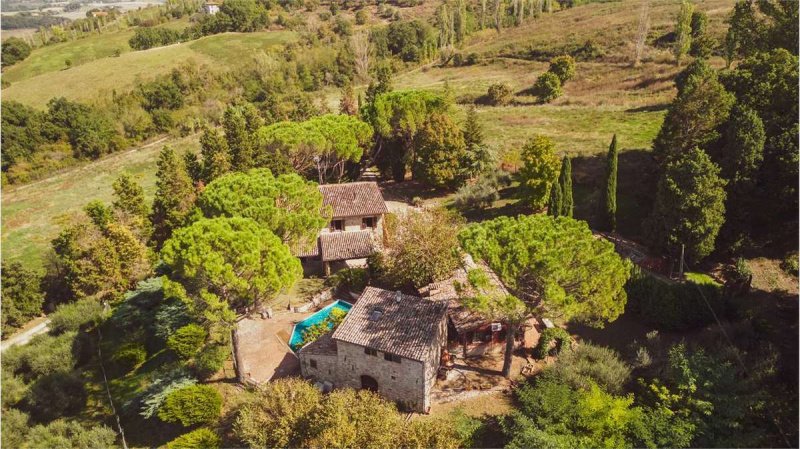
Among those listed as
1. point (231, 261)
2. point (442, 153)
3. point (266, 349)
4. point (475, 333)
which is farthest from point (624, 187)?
point (231, 261)

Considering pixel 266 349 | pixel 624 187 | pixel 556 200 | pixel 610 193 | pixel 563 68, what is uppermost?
pixel 563 68

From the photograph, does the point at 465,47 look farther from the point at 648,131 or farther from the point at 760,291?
the point at 760,291

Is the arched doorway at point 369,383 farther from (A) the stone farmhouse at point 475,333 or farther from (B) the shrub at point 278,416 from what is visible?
(A) the stone farmhouse at point 475,333

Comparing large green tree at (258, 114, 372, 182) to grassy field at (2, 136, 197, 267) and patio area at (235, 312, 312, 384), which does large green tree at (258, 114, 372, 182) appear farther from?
grassy field at (2, 136, 197, 267)

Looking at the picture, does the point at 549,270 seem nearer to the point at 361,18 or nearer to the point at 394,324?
the point at 394,324

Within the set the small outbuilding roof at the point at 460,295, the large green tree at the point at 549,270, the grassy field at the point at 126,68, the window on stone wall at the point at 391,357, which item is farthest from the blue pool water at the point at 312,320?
the grassy field at the point at 126,68

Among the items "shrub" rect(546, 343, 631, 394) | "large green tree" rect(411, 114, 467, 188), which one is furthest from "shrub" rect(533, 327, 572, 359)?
"large green tree" rect(411, 114, 467, 188)
